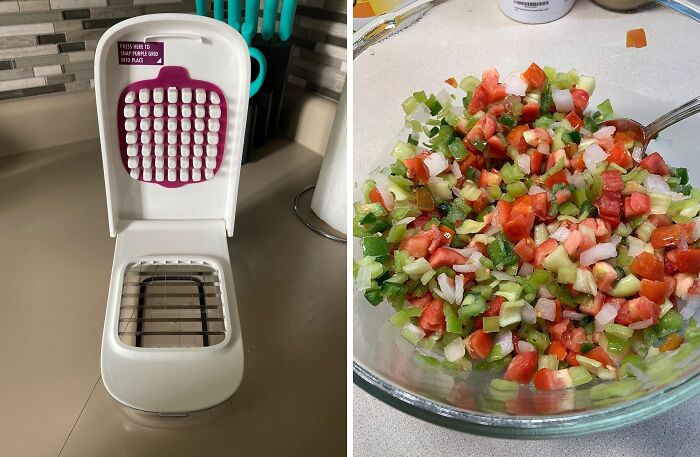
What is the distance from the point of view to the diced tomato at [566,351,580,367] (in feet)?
1.94

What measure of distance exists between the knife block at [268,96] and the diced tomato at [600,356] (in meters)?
0.57

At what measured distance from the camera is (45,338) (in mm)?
674

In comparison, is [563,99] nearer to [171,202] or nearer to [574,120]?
[574,120]

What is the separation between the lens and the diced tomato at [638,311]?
1.95 ft

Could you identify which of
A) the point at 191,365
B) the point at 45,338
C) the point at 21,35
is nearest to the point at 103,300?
the point at 45,338

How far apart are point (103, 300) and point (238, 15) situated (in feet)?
1.39

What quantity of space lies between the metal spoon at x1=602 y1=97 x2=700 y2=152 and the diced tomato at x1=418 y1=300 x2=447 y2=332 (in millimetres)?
374

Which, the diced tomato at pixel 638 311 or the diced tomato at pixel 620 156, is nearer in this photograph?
the diced tomato at pixel 638 311

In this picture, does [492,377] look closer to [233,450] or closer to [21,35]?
[233,450]

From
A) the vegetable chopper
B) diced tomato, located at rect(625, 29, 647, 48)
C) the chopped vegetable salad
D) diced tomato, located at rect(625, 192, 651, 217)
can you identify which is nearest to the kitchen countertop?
the vegetable chopper

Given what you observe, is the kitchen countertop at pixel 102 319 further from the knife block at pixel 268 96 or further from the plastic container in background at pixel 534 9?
the plastic container in background at pixel 534 9

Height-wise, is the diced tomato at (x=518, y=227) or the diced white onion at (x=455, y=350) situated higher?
the diced tomato at (x=518, y=227)

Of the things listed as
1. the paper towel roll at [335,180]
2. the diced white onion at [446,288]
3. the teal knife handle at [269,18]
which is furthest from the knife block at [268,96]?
the diced white onion at [446,288]

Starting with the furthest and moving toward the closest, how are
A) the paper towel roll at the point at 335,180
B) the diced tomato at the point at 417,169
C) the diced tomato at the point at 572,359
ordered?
the paper towel roll at the point at 335,180 < the diced tomato at the point at 417,169 < the diced tomato at the point at 572,359
